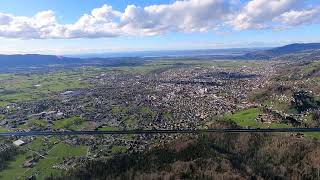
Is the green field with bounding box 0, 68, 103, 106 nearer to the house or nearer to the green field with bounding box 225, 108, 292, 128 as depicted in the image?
the house

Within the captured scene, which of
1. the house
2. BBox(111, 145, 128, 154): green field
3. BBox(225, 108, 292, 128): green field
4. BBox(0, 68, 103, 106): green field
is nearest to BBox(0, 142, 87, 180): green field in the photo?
the house

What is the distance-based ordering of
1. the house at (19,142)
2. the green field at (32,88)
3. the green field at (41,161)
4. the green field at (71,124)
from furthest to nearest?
the green field at (32,88) < the green field at (71,124) < the house at (19,142) < the green field at (41,161)

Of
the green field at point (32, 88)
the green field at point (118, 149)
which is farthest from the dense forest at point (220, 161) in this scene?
the green field at point (32, 88)

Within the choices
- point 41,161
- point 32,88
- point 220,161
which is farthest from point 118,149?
point 32,88

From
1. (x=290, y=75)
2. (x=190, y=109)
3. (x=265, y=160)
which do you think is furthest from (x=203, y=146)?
(x=290, y=75)

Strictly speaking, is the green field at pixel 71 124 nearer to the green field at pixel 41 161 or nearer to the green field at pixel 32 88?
the green field at pixel 41 161

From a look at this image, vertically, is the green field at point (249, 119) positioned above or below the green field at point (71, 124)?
above

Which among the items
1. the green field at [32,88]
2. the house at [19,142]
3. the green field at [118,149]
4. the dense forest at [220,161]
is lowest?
the green field at [32,88]

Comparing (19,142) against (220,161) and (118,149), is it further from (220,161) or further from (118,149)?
(220,161)

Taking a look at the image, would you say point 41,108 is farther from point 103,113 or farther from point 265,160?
point 265,160
